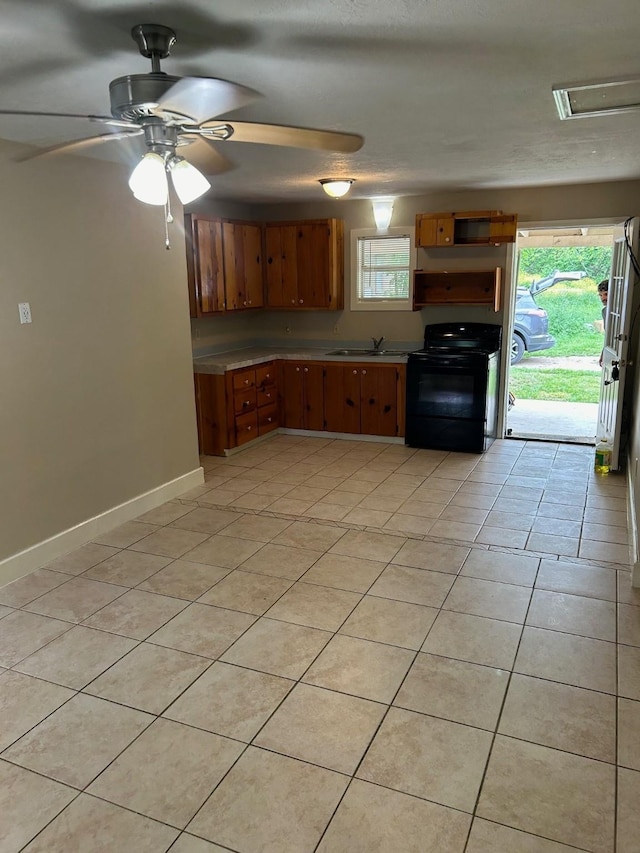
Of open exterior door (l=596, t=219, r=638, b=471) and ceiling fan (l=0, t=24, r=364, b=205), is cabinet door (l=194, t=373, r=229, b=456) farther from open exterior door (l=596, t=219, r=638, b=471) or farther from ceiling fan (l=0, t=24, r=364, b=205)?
open exterior door (l=596, t=219, r=638, b=471)

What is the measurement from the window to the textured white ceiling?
2647 millimetres

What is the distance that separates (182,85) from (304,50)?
1.81 feet

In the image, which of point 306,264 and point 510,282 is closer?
point 510,282

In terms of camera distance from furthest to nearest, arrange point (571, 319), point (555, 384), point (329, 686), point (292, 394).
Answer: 1. point (571, 319)
2. point (555, 384)
3. point (292, 394)
4. point (329, 686)

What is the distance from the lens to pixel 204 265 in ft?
18.1

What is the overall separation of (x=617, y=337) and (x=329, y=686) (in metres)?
3.82

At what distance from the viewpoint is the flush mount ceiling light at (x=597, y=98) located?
2.38 m

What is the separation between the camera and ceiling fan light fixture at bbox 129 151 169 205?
2.12 meters

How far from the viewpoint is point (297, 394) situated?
6312 mm

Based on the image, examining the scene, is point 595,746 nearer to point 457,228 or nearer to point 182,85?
point 182,85


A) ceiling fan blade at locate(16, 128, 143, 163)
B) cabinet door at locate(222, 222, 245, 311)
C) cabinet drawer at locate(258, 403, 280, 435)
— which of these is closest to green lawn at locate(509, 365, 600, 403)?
cabinet drawer at locate(258, 403, 280, 435)

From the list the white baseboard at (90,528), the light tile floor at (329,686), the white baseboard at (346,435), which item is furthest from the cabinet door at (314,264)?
the light tile floor at (329,686)

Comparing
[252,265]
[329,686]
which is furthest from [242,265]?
[329,686]

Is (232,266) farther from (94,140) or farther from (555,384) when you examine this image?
(555,384)
